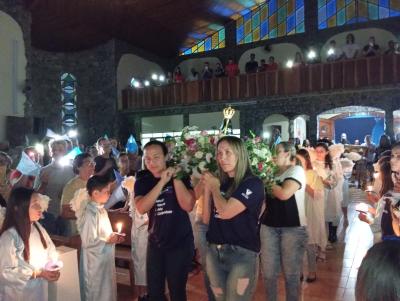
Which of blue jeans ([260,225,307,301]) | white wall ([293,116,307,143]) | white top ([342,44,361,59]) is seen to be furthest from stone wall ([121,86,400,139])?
blue jeans ([260,225,307,301])

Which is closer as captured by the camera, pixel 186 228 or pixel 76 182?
pixel 186 228

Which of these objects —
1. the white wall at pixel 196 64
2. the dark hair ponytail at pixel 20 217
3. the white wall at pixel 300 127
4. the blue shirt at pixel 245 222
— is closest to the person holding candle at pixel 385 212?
the blue shirt at pixel 245 222

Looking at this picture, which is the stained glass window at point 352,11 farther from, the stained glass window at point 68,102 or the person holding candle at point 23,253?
the person holding candle at point 23,253

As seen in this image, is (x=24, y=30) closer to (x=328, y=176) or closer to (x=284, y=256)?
(x=328, y=176)

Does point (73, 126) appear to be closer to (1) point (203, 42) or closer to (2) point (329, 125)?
(1) point (203, 42)

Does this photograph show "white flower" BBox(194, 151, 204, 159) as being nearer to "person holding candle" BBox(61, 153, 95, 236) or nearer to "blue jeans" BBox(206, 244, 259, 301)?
"blue jeans" BBox(206, 244, 259, 301)

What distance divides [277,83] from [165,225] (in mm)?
14365

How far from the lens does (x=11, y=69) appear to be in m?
13.4

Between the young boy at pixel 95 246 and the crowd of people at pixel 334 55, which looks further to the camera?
the crowd of people at pixel 334 55

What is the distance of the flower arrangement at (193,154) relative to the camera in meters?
2.89

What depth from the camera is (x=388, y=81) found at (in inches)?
566

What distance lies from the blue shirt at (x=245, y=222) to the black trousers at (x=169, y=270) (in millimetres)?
329

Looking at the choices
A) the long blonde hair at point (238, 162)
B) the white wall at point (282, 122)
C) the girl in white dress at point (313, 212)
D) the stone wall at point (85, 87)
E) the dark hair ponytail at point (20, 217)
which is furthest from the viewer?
the white wall at point (282, 122)

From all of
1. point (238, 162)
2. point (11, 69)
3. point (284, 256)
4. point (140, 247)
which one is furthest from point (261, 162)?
point (11, 69)
